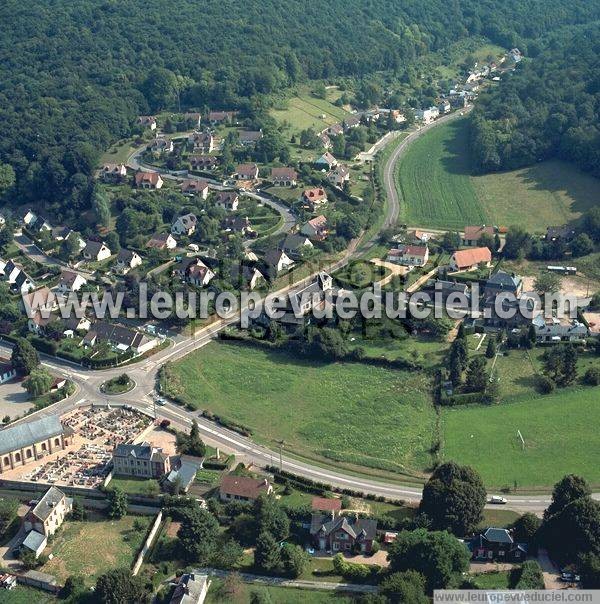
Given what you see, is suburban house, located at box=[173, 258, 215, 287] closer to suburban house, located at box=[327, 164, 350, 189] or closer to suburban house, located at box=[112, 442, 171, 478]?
suburban house, located at box=[327, 164, 350, 189]

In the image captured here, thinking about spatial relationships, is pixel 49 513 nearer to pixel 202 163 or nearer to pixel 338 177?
pixel 338 177

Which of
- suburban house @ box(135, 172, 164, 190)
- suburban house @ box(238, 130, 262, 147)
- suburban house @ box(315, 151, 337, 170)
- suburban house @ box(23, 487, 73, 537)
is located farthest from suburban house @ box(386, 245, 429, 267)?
suburban house @ box(23, 487, 73, 537)

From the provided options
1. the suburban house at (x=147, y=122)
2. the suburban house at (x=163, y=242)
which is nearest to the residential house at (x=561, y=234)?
the suburban house at (x=163, y=242)

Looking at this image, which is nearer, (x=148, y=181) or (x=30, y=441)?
(x=30, y=441)

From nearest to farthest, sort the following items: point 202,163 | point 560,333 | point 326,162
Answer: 1. point 560,333
2. point 202,163
3. point 326,162

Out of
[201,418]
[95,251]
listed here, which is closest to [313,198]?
[95,251]

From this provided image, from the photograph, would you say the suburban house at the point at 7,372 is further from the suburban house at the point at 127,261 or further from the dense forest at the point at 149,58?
the dense forest at the point at 149,58

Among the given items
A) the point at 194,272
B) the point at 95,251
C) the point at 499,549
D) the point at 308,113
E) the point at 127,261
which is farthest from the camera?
the point at 308,113
